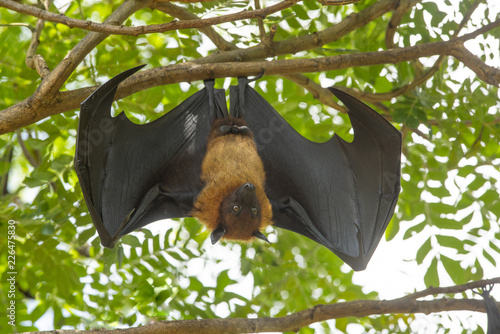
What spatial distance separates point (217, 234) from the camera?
450 centimetres

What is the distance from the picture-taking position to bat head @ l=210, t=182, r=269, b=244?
14.4 ft

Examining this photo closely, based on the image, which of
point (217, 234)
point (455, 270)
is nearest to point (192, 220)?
point (217, 234)

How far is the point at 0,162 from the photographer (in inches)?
206

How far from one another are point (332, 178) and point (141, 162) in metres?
1.95

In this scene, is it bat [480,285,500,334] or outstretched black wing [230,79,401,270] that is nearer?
bat [480,285,500,334]

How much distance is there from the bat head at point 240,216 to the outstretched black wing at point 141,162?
38cm

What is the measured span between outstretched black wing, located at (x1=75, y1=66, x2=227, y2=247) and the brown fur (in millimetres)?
144

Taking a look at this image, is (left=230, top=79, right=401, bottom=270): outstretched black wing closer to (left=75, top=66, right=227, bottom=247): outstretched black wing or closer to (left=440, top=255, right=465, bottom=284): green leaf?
(left=75, top=66, right=227, bottom=247): outstretched black wing

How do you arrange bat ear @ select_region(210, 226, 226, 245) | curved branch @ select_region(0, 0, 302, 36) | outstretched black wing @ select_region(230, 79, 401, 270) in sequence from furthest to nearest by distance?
outstretched black wing @ select_region(230, 79, 401, 270)
bat ear @ select_region(210, 226, 226, 245)
curved branch @ select_region(0, 0, 302, 36)

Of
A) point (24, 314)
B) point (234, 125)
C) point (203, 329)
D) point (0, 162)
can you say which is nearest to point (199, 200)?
point (234, 125)

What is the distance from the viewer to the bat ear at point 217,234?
14.6ft

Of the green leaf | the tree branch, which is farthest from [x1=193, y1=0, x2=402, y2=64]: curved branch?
the green leaf

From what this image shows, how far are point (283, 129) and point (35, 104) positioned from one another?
97.8 inches

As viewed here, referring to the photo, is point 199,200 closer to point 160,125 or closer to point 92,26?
point 160,125
